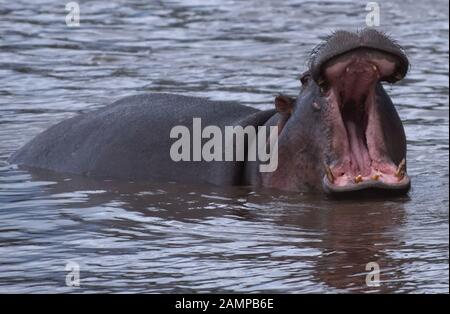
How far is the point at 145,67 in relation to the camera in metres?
12.6

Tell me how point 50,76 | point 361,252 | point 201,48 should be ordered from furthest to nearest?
point 201,48
point 50,76
point 361,252

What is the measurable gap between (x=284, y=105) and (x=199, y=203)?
753 millimetres

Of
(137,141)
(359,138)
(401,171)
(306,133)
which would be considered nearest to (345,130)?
(359,138)

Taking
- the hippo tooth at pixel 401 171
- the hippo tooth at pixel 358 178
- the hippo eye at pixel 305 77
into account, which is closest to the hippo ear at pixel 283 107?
the hippo eye at pixel 305 77

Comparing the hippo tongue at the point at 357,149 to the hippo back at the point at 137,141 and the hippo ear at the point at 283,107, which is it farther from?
the hippo back at the point at 137,141

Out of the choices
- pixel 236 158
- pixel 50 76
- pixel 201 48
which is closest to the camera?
pixel 236 158

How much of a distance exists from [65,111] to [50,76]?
1549 mm

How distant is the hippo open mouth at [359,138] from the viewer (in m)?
7.43

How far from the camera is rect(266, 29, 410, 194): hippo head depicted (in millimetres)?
7367

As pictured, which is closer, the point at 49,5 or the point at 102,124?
the point at 102,124

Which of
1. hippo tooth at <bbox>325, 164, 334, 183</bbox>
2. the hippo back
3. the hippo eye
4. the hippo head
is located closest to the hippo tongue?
the hippo head
